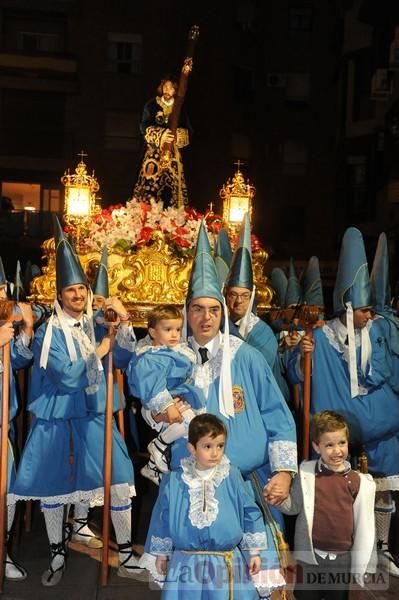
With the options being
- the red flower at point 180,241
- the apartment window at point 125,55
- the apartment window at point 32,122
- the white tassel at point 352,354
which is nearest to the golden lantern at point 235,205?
the red flower at point 180,241

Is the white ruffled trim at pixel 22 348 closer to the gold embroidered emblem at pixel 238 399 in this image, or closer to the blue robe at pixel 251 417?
the blue robe at pixel 251 417

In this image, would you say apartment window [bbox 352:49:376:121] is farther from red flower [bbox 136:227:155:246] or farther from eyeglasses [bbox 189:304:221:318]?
eyeglasses [bbox 189:304:221:318]

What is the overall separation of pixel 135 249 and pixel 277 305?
70.5 inches

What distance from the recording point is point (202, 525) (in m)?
3.00

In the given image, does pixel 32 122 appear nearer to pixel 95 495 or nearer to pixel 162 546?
pixel 95 495

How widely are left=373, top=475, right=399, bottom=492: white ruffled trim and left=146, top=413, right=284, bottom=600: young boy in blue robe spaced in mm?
1811

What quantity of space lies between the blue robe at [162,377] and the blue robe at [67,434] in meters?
1.07

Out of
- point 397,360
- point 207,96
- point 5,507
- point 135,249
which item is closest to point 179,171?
point 135,249

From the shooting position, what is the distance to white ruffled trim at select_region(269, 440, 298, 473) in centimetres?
324

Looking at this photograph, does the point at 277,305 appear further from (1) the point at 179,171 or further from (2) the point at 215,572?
(2) the point at 215,572

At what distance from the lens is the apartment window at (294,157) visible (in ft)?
77.2

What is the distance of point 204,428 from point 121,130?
62.9 feet

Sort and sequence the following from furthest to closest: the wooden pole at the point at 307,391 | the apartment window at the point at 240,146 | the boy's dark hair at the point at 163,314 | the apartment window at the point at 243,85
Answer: the apartment window at the point at 243,85 < the apartment window at the point at 240,146 < the wooden pole at the point at 307,391 < the boy's dark hair at the point at 163,314

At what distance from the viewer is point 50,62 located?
2112 centimetres
